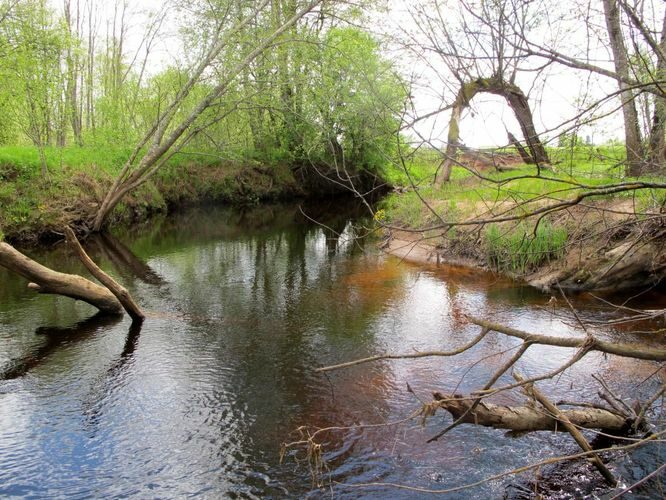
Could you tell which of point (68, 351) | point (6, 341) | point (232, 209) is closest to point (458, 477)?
point (68, 351)

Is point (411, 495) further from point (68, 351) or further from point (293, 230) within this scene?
point (293, 230)

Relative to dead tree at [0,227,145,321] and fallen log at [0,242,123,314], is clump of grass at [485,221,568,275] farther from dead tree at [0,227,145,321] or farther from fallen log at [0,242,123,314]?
fallen log at [0,242,123,314]

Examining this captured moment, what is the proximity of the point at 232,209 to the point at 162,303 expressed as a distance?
53.9 feet

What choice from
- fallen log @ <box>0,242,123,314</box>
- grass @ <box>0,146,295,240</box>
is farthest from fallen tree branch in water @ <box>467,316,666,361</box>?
grass @ <box>0,146,295,240</box>

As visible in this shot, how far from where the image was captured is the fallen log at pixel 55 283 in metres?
Result: 8.21

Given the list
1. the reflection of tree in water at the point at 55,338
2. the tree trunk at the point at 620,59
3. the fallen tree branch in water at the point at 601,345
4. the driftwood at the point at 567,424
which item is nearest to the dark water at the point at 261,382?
the reflection of tree in water at the point at 55,338

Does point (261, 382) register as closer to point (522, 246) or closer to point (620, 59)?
point (620, 59)

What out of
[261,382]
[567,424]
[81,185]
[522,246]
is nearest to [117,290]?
[261,382]

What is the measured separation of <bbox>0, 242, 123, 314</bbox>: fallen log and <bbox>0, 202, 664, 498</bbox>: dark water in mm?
328

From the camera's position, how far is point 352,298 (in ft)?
34.4

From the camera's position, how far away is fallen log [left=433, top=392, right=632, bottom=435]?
165 inches

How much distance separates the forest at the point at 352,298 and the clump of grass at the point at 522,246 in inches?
2.3

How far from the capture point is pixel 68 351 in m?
7.68

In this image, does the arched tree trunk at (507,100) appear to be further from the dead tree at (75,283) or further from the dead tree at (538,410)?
the dead tree at (75,283)
